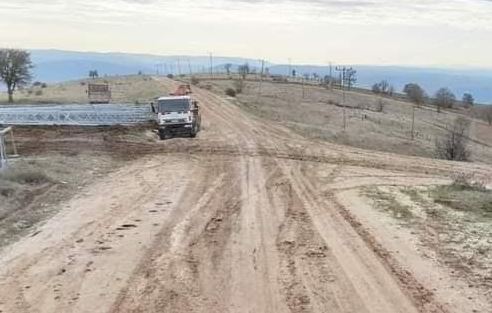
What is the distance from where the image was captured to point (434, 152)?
42.6 m

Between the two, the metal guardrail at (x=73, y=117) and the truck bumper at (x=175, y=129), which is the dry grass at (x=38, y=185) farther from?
the metal guardrail at (x=73, y=117)

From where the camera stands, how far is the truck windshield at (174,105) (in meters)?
37.1

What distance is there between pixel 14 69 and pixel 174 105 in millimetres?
39477

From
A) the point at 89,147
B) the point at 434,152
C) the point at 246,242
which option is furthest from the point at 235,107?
the point at 246,242

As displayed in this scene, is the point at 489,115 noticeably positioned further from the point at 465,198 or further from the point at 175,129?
the point at 465,198

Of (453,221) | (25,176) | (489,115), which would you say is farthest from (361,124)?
(489,115)

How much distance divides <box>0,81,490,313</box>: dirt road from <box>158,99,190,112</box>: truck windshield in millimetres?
14114

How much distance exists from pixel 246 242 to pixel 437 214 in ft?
17.4

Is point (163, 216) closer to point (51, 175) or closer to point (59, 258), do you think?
point (59, 258)

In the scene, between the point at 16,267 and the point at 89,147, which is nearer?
the point at 16,267

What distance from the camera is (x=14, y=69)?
71125 millimetres

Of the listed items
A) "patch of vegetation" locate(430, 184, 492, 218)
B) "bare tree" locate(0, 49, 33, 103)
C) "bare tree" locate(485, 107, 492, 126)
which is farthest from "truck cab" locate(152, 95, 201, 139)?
"bare tree" locate(485, 107, 492, 126)

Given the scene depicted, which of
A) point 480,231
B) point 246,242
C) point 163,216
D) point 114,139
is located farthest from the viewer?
point 114,139

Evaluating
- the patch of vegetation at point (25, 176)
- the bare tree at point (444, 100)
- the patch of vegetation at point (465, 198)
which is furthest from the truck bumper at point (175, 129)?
the bare tree at point (444, 100)
